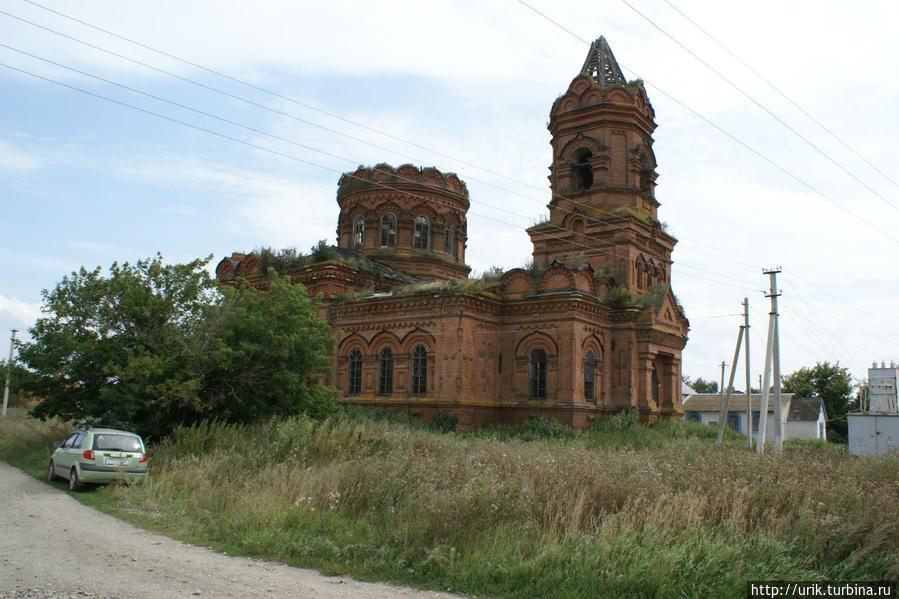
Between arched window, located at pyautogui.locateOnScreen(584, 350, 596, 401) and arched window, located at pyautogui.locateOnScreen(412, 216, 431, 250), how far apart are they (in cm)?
1245

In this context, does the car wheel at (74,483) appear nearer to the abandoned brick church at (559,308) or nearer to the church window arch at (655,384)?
the abandoned brick church at (559,308)

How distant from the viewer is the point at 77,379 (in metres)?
17.3

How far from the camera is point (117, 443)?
43.3 feet

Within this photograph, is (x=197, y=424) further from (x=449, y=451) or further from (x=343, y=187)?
(x=343, y=187)

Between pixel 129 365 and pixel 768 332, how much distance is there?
1839 centimetres

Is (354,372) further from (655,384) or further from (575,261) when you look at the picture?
(655,384)

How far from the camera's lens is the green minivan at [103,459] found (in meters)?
12.7

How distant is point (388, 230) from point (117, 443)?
22.1 metres

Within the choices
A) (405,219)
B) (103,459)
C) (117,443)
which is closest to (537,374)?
(405,219)

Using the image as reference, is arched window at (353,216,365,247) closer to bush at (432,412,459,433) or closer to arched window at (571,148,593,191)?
arched window at (571,148,593,191)

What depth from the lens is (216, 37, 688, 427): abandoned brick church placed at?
24.3 m

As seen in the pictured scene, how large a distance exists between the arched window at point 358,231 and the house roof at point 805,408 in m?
35.6

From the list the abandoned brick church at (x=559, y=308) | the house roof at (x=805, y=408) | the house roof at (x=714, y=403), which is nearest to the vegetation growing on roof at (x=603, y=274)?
the abandoned brick church at (x=559, y=308)

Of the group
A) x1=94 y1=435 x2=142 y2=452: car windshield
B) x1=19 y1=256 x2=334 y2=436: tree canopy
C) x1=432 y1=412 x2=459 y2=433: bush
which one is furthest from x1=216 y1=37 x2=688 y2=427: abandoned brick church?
x1=94 y1=435 x2=142 y2=452: car windshield
